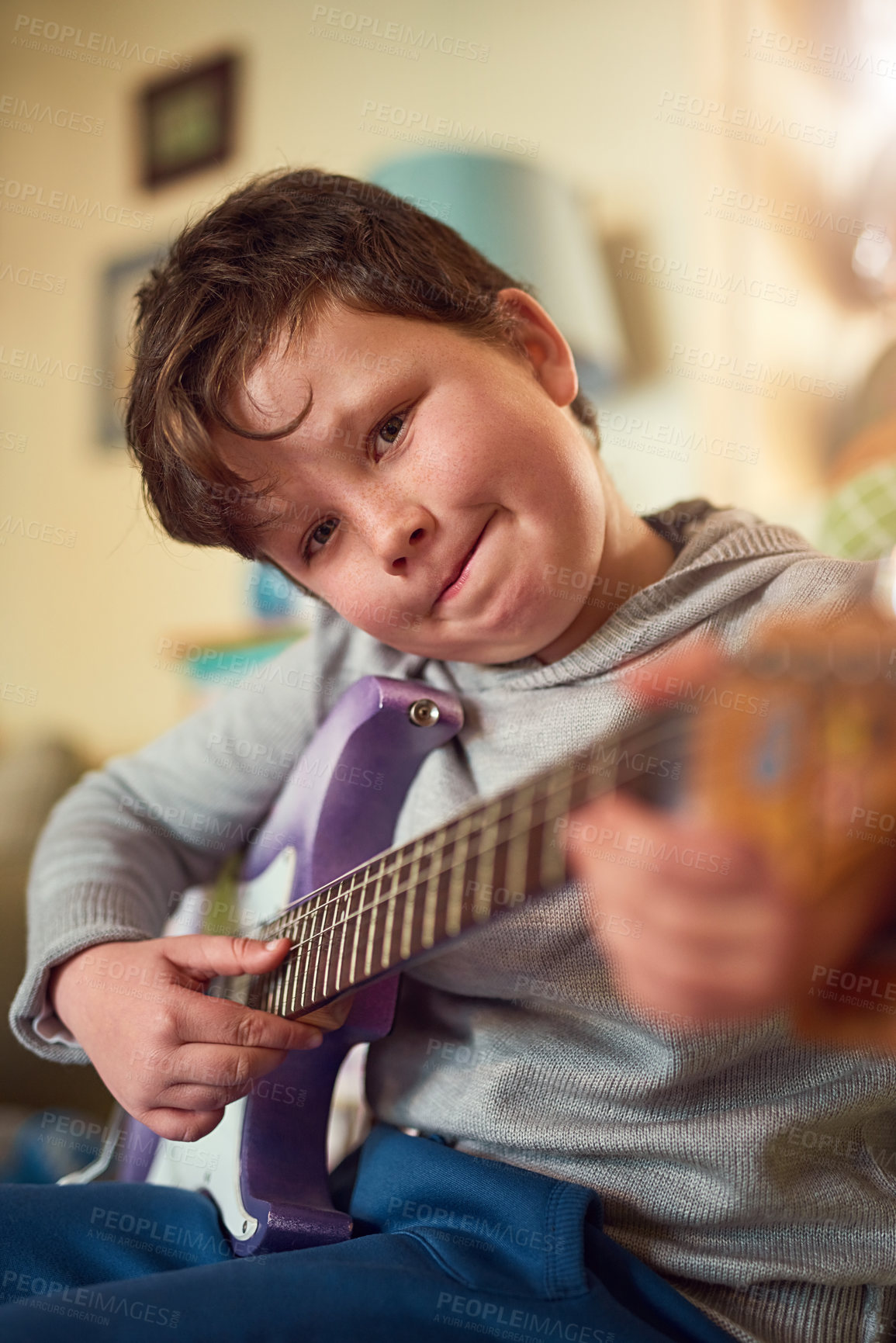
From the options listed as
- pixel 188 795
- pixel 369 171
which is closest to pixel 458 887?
pixel 188 795

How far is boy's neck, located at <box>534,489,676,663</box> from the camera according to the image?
0.66 metres

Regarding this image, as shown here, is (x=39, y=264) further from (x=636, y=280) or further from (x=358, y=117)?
(x=636, y=280)

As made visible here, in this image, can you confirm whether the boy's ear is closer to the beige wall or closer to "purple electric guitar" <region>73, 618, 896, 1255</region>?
"purple electric guitar" <region>73, 618, 896, 1255</region>

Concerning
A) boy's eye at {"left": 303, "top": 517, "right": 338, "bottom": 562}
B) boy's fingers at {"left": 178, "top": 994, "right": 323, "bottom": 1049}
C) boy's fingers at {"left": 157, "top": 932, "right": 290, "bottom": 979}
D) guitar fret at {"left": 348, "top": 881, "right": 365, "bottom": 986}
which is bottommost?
boy's fingers at {"left": 178, "top": 994, "right": 323, "bottom": 1049}

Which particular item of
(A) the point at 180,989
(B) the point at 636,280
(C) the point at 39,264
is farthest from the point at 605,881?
(C) the point at 39,264

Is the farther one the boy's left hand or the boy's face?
the boy's face

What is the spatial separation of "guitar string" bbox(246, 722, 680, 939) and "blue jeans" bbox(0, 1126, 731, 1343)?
6.2 inches

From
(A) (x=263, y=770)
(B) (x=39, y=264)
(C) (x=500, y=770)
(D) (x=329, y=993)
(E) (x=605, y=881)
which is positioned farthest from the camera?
(B) (x=39, y=264)

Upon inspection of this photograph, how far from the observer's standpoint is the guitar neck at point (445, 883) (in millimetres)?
368

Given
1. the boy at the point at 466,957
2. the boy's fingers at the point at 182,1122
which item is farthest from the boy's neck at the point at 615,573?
the boy's fingers at the point at 182,1122

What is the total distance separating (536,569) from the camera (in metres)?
0.60

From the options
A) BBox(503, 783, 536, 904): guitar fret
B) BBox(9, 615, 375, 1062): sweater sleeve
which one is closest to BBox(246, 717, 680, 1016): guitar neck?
BBox(503, 783, 536, 904): guitar fret

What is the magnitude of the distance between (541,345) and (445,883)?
413 mm

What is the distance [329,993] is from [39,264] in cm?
171
